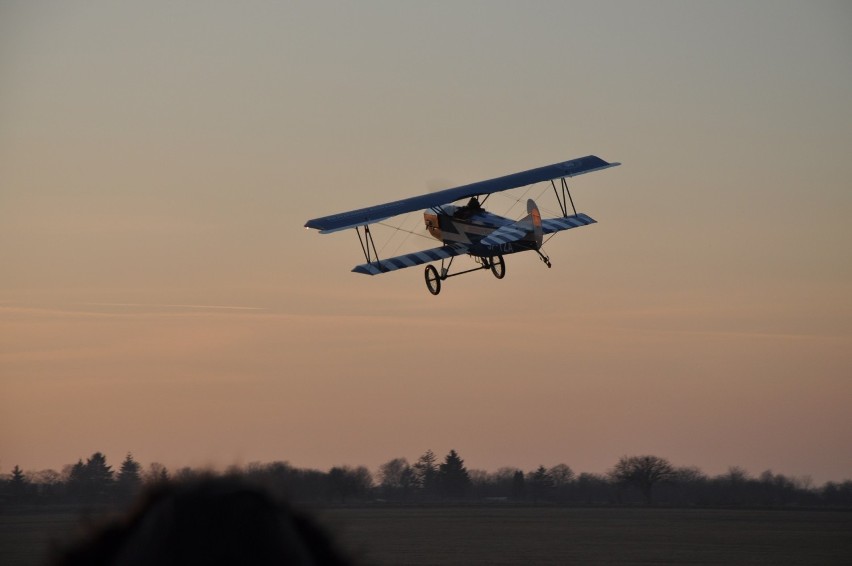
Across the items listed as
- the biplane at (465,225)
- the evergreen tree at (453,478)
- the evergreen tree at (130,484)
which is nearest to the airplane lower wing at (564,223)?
the biplane at (465,225)

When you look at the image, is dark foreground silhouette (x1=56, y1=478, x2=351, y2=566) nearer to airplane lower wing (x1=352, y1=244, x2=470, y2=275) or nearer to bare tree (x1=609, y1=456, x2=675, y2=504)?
airplane lower wing (x1=352, y1=244, x2=470, y2=275)

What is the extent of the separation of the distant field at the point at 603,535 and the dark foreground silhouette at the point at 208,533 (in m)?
45.0

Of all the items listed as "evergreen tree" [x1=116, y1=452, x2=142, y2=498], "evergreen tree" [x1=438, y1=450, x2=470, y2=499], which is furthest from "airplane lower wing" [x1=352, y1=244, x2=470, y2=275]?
"evergreen tree" [x1=438, y1=450, x2=470, y2=499]

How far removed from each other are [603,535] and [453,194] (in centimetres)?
3689

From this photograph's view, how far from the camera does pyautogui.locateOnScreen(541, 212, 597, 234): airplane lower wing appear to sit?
160 feet

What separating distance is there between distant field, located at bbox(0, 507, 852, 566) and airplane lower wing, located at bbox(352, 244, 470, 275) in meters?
11.0

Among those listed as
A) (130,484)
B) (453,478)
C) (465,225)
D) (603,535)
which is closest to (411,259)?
(465,225)

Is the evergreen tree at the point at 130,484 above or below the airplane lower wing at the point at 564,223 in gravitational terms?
below

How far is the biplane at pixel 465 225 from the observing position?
45.1 meters

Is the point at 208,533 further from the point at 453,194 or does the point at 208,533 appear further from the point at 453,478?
the point at 453,478

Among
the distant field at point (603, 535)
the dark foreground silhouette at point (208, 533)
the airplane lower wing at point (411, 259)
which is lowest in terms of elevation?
the distant field at point (603, 535)

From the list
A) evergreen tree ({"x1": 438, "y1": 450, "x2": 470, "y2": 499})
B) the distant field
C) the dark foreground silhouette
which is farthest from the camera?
evergreen tree ({"x1": 438, "y1": 450, "x2": 470, "y2": 499})

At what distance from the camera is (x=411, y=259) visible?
Answer: 1864 inches

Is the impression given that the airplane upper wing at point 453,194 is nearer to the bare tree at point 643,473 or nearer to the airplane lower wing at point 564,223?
the airplane lower wing at point 564,223
